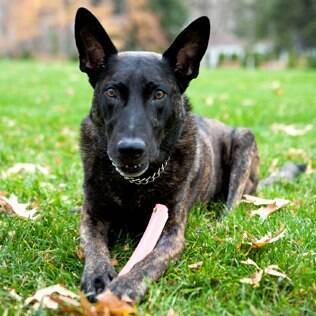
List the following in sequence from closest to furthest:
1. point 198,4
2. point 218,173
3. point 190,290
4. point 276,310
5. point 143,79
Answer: point 276,310
point 190,290
point 143,79
point 218,173
point 198,4

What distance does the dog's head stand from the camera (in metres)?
3.14

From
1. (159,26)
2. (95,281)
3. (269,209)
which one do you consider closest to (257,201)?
(269,209)

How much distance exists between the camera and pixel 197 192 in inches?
166

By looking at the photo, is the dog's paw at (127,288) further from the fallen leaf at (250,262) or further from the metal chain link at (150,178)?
the metal chain link at (150,178)

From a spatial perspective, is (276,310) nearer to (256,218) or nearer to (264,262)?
(264,262)

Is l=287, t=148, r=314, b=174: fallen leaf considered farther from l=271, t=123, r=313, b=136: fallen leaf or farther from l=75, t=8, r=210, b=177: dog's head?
l=75, t=8, r=210, b=177: dog's head

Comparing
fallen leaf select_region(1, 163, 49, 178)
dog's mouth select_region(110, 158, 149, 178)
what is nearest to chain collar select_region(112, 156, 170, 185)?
dog's mouth select_region(110, 158, 149, 178)

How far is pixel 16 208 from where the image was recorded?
13.1 feet

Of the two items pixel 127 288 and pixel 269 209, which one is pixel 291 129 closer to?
pixel 269 209

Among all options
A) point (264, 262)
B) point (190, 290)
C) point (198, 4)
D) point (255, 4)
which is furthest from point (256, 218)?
point (198, 4)

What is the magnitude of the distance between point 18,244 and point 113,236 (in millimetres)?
638

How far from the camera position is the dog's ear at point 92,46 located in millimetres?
3564

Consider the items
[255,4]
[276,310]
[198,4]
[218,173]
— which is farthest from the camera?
[198,4]

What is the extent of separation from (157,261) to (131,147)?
662mm
